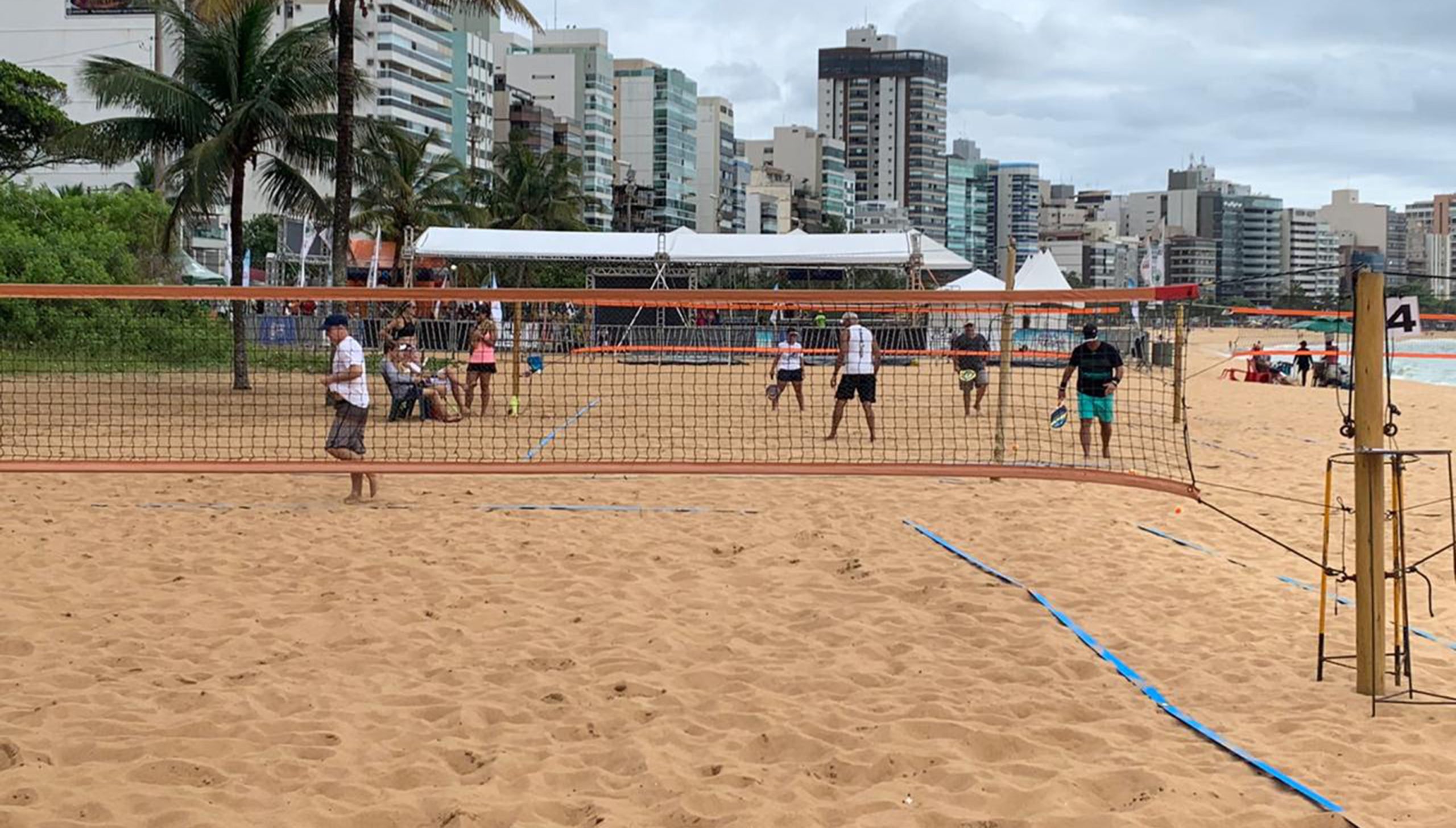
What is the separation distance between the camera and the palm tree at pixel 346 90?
18.5 m

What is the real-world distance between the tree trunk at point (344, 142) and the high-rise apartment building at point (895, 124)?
177696mm

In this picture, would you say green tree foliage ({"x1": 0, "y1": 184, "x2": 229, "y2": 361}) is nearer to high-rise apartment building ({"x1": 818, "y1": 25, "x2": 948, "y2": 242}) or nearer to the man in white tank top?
the man in white tank top

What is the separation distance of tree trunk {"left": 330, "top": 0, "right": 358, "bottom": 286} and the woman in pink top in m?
4.90

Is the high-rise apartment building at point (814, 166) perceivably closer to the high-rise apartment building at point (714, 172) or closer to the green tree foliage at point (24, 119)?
the high-rise apartment building at point (714, 172)

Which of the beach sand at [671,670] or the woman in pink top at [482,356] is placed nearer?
the beach sand at [671,670]

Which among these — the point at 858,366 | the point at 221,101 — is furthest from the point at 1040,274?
the point at 858,366

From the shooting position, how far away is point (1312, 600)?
6.84m

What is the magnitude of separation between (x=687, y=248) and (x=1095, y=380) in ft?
63.1

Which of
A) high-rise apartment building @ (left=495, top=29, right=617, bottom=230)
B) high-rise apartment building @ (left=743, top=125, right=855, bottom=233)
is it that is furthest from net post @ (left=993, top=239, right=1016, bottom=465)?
high-rise apartment building @ (left=743, top=125, right=855, bottom=233)

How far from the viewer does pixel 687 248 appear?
101ft

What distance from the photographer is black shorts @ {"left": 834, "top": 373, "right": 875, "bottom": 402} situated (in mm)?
13320

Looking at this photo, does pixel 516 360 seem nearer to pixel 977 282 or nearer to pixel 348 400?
pixel 348 400

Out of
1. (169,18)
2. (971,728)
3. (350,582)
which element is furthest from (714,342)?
(971,728)

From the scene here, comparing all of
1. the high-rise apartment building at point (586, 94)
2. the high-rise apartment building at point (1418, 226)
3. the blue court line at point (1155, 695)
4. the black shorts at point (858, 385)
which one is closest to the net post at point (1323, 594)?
the blue court line at point (1155, 695)
